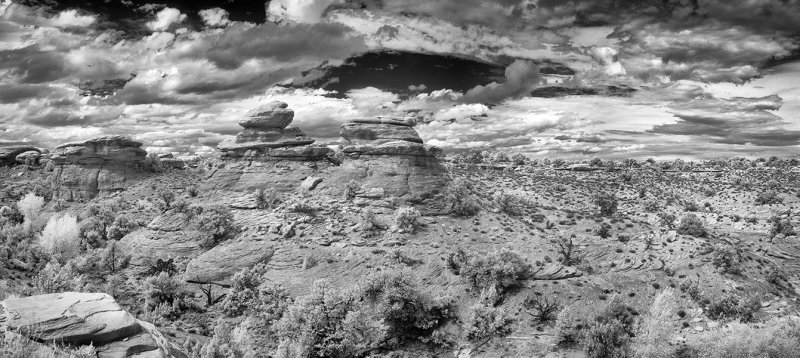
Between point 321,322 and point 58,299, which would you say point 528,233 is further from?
point 58,299

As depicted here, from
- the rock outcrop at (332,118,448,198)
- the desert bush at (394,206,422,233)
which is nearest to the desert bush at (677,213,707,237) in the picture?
the rock outcrop at (332,118,448,198)

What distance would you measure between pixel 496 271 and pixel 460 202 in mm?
13071

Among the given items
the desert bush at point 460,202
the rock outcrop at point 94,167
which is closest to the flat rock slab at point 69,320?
the desert bush at point 460,202

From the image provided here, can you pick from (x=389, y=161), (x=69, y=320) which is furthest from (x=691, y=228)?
(x=69, y=320)

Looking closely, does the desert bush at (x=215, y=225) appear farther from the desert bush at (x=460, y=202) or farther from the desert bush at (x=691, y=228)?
the desert bush at (x=691, y=228)

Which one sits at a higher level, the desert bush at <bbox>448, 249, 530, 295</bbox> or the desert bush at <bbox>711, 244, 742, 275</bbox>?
the desert bush at <bbox>711, 244, 742, 275</bbox>

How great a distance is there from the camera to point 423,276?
3644 cm

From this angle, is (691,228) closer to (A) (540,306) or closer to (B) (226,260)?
(A) (540,306)

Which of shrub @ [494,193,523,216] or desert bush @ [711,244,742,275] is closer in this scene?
desert bush @ [711,244,742,275]

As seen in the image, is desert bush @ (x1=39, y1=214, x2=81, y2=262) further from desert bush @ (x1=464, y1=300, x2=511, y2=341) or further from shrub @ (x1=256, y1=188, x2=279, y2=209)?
desert bush @ (x1=464, y1=300, x2=511, y2=341)

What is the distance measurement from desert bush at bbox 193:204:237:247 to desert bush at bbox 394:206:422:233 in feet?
53.1

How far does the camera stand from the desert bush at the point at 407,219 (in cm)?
4122

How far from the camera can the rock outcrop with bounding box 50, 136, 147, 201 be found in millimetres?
66250

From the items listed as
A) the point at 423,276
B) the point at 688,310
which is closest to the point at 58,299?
the point at 423,276
